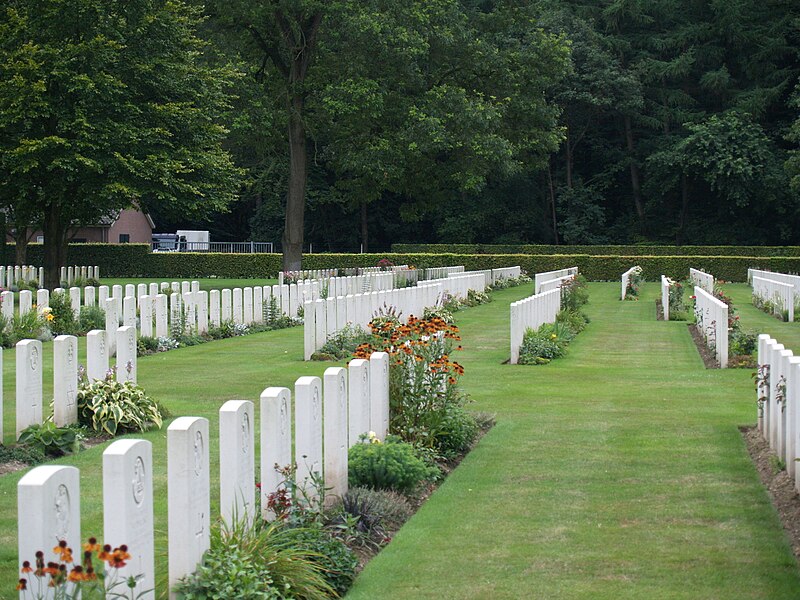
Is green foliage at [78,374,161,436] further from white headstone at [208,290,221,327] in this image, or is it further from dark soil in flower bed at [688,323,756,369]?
white headstone at [208,290,221,327]

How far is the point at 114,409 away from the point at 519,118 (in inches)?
1193

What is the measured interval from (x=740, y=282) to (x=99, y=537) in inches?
1573

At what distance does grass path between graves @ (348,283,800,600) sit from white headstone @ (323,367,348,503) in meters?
0.52

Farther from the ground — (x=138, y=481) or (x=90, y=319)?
(x=138, y=481)

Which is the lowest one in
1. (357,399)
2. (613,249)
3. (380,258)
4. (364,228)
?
(357,399)

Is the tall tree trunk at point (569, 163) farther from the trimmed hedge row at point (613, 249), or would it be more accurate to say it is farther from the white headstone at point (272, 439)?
the white headstone at point (272, 439)

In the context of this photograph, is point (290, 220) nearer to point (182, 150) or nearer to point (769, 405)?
point (182, 150)

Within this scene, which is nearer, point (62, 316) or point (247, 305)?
point (62, 316)

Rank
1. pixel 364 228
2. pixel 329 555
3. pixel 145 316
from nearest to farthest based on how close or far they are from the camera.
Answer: pixel 329 555 < pixel 145 316 < pixel 364 228

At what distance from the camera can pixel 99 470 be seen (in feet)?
24.6

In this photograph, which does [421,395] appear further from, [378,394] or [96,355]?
[96,355]

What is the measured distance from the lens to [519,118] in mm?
37531

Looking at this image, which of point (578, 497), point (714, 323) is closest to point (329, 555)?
point (578, 497)

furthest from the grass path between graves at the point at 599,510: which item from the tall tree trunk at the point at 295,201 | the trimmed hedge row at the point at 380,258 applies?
the trimmed hedge row at the point at 380,258
